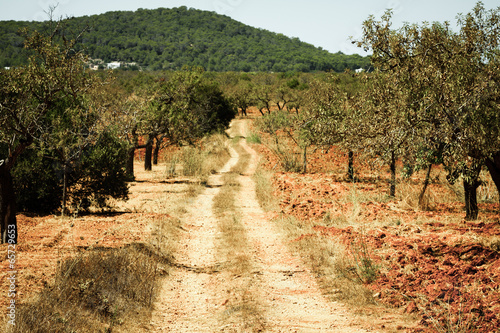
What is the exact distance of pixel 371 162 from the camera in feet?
31.8

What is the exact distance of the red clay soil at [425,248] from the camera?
6071mm

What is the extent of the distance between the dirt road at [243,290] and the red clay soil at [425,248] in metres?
1.15

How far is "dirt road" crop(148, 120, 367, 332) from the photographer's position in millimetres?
6699

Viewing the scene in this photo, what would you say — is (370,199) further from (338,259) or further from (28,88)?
(28,88)

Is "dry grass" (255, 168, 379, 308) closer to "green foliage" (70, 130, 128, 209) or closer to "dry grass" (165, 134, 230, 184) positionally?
"green foliage" (70, 130, 128, 209)

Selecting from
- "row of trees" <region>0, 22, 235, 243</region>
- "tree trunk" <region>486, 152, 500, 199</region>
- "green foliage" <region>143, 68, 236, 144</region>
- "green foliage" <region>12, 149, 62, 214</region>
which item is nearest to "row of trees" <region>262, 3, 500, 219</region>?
"tree trunk" <region>486, 152, 500, 199</region>

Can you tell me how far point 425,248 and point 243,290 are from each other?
152 inches

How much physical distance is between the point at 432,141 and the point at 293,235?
17.7 ft

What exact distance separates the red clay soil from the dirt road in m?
1.15

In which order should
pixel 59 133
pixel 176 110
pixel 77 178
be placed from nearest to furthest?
1. pixel 59 133
2. pixel 77 178
3. pixel 176 110

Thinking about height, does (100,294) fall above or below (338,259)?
below

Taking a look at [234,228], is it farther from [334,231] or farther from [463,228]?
[463,228]

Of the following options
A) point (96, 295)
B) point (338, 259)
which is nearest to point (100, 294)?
point (96, 295)

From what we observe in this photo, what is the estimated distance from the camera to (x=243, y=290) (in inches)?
320
